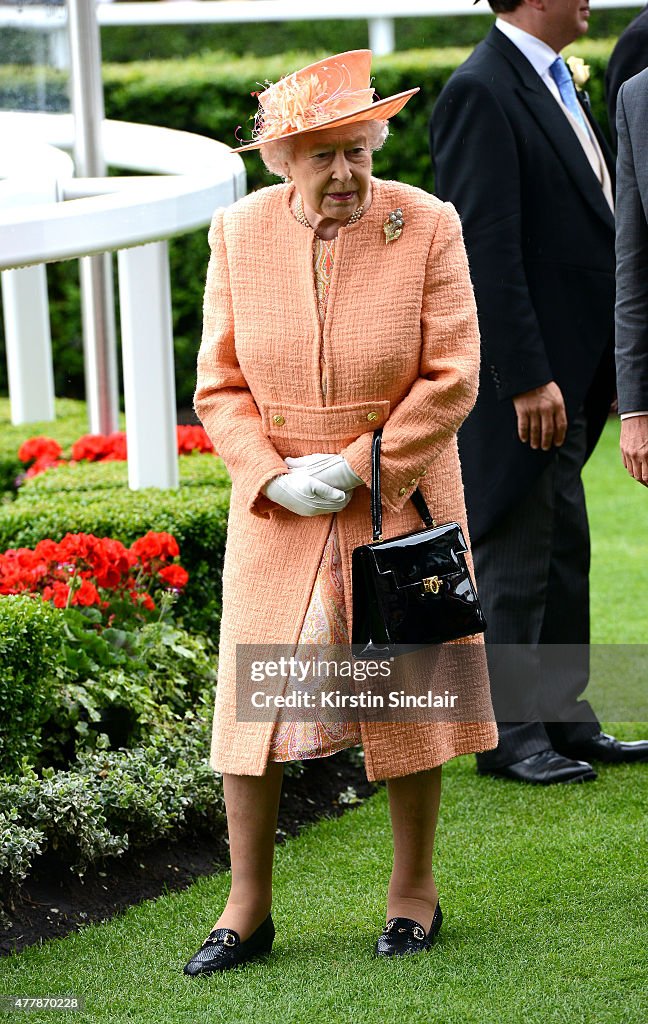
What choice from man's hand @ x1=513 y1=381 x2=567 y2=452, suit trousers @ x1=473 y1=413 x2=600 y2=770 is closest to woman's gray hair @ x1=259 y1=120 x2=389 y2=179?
man's hand @ x1=513 y1=381 x2=567 y2=452

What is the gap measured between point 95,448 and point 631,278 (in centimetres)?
294

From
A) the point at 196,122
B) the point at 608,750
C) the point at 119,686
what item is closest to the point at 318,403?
the point at 119,686

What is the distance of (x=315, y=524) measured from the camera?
313 cm

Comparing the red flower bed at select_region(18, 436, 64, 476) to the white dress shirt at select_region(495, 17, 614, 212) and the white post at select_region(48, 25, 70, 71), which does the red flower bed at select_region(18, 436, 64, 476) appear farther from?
the white dress shirt at select_region(495, 17, 614, 212)

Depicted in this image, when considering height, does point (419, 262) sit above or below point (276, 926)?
above

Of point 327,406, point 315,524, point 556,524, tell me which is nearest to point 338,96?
point 327,406

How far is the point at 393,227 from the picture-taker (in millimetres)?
3098

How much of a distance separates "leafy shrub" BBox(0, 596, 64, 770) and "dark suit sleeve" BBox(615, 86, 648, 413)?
4.99 feet

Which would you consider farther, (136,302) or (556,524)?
(136,302)

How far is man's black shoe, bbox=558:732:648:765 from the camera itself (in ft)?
14.8

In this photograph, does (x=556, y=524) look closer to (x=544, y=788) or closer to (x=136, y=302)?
(x=544, y=788)

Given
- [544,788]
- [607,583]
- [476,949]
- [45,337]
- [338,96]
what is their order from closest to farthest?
[338,96] → [476,949] → [544,788] → [607,583] → [45,337]

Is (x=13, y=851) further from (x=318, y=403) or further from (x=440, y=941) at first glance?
(x=318, y=403)

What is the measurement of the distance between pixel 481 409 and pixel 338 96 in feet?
4.97
